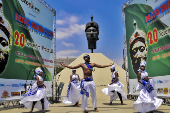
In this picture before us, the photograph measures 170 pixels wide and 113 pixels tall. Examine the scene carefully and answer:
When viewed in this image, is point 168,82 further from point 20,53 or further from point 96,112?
point 20,53

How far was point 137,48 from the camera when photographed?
422 inches

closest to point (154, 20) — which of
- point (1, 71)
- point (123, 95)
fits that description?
point (123, 95)

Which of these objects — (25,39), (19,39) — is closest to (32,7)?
(25,39)

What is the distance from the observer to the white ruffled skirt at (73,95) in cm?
784

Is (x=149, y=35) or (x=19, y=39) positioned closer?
(x=19, y=39)

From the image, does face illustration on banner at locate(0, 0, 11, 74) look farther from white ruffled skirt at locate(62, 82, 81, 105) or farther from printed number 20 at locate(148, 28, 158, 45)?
printed number 20 at locate(148, 28, 158, 45)

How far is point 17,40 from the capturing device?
811 cm

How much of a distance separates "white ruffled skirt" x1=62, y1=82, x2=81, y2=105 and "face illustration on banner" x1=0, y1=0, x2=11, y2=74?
3.01 metres

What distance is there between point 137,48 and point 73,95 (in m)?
5.24

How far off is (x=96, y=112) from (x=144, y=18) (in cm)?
679

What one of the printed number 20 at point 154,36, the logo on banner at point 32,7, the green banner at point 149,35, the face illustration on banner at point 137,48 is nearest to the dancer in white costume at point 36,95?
the logo on banner at point 32,7

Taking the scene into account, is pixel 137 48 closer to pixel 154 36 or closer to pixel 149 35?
pixel 149 35

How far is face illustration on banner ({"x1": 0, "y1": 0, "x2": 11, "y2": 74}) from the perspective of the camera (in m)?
7.12

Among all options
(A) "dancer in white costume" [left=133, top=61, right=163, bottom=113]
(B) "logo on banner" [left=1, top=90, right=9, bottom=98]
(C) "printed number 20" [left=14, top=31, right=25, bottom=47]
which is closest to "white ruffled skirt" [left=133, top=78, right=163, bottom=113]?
(A) "dancer in white costume" [left=133, top=61, right=163, bottom=113]
